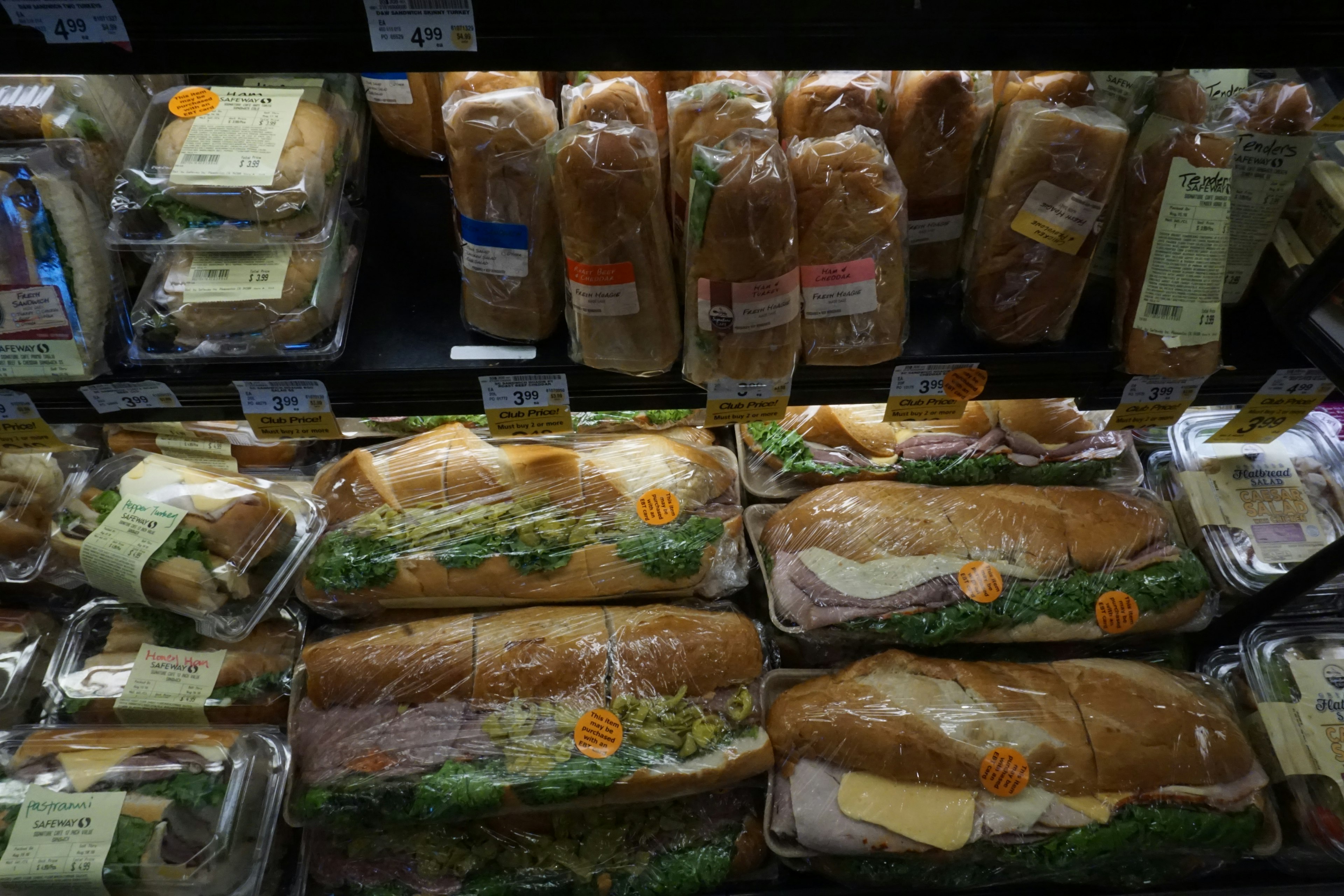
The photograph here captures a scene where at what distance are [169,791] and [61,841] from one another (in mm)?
239

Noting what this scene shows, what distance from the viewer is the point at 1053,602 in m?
2.42

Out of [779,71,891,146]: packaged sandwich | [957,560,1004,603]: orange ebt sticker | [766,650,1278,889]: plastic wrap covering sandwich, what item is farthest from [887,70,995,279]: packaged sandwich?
[766,650,1278,889]: plastic wrap covering sandwich

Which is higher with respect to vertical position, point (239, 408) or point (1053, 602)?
point (239, 408)

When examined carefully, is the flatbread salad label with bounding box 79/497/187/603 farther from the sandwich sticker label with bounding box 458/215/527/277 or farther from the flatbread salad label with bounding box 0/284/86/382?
the sandwich sticker label with bounding box 458/215/527/277

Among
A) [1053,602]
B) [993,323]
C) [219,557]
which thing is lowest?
[1053,602]

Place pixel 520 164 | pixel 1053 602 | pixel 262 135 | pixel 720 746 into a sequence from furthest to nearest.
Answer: pixel 1053 602
pixel 720 746
pixel 262 135
pixel 520 164

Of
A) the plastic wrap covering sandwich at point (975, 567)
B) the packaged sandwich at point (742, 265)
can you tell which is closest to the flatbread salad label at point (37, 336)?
the packaged sandwich at point (742, 265)

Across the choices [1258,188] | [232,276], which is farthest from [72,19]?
[1258,188]

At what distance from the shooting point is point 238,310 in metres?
1.88

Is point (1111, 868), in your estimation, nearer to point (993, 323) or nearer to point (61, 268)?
point (993, 323)

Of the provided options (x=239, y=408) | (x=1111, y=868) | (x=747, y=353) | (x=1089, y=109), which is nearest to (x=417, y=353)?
(x=239, y=408)

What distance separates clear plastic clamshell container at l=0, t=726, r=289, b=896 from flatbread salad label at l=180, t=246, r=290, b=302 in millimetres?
1227

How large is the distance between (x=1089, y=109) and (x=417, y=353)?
5.18 ft

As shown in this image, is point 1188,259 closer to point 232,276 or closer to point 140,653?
point 232,276
